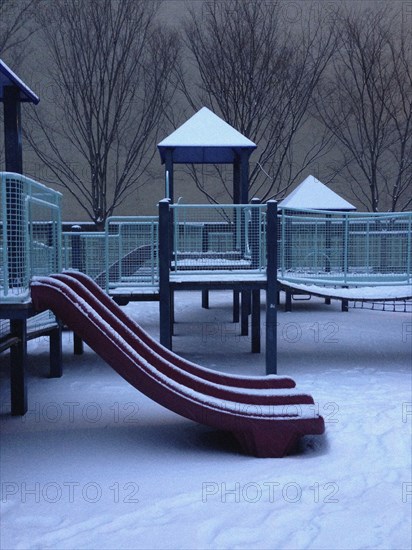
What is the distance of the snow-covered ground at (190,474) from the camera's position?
343 cm

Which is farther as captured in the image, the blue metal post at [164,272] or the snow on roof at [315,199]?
the snow on roof at [315,199]

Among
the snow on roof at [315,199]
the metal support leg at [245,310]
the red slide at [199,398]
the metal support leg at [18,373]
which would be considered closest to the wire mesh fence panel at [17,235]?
the red slide at [199,398]

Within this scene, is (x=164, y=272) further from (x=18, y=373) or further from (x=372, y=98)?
(x=372, y=98)

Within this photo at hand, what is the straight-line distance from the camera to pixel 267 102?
17.5m

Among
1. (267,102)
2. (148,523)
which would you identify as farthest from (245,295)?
(267,102)

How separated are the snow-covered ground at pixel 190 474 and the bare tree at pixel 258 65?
38.2 ft

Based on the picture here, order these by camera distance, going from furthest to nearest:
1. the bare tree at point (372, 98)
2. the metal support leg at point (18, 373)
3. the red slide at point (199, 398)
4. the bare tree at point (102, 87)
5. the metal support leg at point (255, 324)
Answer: the bare tree at point (372, 98) → the bare tree at point (102, 87) → the metal support leg at point (255, 324) → the metal support leg at point (18, 373) → the red slide at point (199, 398)

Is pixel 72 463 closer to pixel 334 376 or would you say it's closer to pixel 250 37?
pixel 334 376

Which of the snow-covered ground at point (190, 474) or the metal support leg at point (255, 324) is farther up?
the metal support leg at point (255, 324)

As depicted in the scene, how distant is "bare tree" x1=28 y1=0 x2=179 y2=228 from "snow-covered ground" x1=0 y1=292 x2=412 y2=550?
1088 cm

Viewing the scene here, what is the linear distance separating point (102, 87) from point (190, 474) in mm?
14243

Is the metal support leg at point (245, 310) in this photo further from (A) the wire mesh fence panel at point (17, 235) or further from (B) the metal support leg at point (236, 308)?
(A) the wire mesh fence panel at point (17, 235)

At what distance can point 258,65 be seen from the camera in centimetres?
1733

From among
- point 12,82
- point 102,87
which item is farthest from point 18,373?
point 102,87
